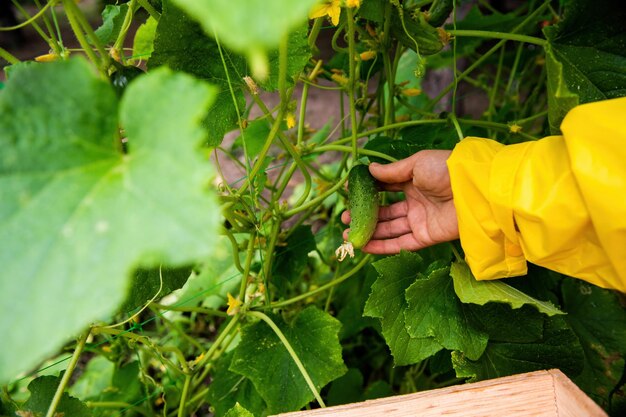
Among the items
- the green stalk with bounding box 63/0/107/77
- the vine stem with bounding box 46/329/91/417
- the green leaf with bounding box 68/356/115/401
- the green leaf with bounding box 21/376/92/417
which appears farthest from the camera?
the green leaf with bounding box 68/356/115/401

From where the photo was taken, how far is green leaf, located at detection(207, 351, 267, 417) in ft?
3.68

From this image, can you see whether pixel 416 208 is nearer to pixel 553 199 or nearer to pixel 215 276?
pixel 553 199

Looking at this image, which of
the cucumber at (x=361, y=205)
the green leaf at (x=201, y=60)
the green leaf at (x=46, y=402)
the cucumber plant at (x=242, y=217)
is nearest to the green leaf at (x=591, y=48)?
the cucumber plant at (x=242, y=217)

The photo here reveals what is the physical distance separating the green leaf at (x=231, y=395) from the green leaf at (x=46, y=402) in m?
0.32

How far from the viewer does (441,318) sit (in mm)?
902

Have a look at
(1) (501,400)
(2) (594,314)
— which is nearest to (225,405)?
(1) (501,400)

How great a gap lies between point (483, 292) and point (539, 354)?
0.23m

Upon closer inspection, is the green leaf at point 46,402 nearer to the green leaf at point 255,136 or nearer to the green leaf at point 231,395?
the green leaf at point 231,395

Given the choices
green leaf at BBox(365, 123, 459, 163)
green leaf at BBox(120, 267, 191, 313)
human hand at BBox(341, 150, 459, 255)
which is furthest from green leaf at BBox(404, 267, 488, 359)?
green leaf at BBox(120, 267, 191, 313)

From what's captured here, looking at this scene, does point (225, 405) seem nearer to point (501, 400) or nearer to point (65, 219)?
point (501, 400)

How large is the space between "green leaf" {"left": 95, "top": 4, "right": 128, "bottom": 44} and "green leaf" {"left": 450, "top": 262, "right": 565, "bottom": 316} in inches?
30.5

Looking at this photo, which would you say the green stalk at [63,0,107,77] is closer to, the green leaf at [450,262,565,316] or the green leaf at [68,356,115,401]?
the green leaf at [450,262,565,316]

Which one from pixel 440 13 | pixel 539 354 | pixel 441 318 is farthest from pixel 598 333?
pixel 440 13

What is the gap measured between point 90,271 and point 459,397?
1.77 ft
